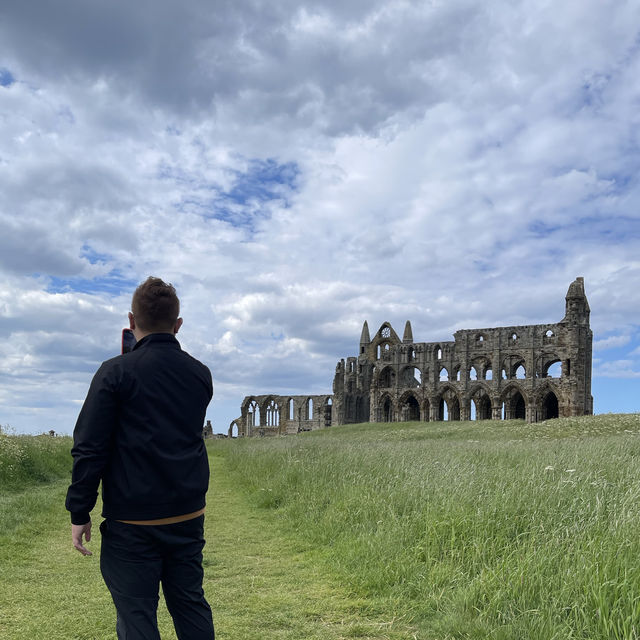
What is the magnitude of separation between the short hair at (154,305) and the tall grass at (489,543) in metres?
2.93

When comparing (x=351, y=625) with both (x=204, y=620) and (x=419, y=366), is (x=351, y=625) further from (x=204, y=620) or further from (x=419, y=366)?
(x=419, y=366)

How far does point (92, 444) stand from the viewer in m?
3.05

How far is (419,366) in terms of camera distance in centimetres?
5812

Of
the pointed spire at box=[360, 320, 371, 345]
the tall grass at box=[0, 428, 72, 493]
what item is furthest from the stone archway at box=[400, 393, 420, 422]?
the tall grass at box=[0, 428, 72, 493]

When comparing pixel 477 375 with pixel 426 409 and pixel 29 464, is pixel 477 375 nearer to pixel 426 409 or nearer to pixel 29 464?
pixel 426 409

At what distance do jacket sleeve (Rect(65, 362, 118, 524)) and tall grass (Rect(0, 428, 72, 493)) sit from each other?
1035 centimetres

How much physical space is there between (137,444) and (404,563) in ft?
11.3

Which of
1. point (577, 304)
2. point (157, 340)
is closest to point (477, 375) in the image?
point (577, 304)

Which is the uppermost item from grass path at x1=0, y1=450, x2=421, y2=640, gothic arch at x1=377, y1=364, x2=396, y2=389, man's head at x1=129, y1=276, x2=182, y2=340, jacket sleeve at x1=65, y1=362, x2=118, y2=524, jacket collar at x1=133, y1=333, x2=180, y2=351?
gothic arch at x1=377, y1=364, x2=396, y2=389

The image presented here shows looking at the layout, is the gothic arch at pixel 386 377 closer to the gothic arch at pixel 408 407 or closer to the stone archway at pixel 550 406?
the gothic arch at pixel 408 407

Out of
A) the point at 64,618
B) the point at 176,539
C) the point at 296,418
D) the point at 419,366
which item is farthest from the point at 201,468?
the point at 296,418

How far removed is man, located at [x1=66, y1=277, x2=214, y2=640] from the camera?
307 cm

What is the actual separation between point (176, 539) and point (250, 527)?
6.18m

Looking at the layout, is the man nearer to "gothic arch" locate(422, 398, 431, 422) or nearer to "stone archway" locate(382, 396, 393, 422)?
"gothic arch" locate(422, 398, 431, 422)
